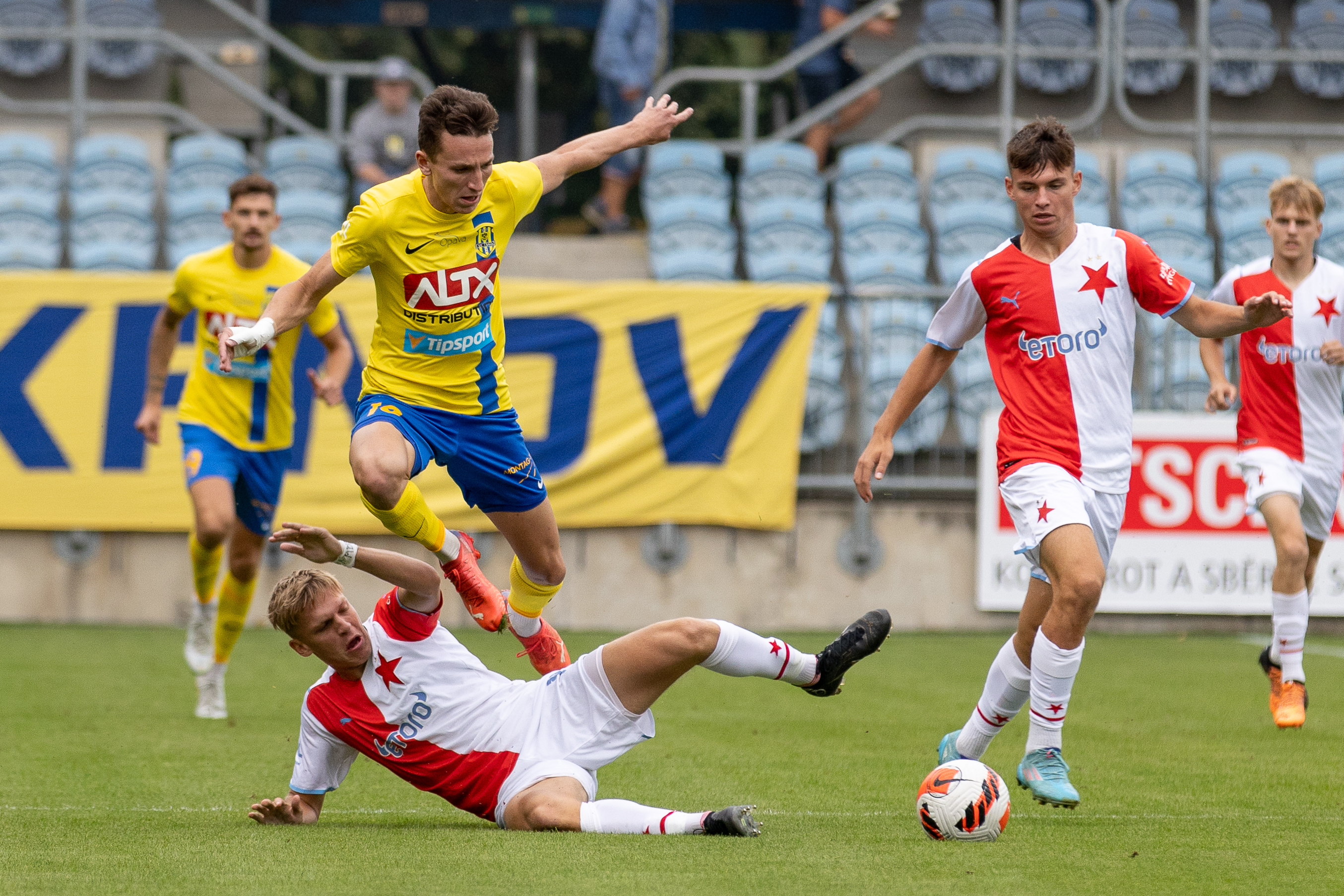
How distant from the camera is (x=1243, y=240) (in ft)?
49.6

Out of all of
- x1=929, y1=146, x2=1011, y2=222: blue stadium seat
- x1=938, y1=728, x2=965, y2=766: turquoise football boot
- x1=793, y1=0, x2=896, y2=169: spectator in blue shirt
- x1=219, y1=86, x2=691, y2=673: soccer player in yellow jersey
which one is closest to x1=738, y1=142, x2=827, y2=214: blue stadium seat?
x1=793, y1=0, x2=896, y2=169: spectator in blue shirt

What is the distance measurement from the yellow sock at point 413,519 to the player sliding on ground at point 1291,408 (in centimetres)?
401

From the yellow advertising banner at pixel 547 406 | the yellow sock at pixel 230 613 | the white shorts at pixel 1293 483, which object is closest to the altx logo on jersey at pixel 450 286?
the yellow sock at pixel 230 613

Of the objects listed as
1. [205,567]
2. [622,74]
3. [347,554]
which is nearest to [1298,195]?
[347,554]

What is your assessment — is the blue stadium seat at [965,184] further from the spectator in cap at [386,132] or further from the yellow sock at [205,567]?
the yellow sock at [205,567]

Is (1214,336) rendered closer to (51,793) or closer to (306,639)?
(306,639)

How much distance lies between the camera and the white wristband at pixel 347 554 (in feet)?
16.7

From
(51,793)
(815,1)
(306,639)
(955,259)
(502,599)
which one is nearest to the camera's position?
(306,639)

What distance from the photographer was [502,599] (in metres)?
6.59

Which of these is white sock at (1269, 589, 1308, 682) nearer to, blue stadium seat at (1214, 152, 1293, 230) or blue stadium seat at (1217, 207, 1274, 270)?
blue stadium seat at (1217, 207, 1274, 270)

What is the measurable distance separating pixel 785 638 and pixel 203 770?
631cm

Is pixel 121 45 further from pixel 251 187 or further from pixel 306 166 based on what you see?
pixel 251 187

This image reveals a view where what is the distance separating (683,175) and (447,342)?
9374mm

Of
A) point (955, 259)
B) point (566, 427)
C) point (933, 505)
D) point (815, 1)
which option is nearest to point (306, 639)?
point (566, 427)
